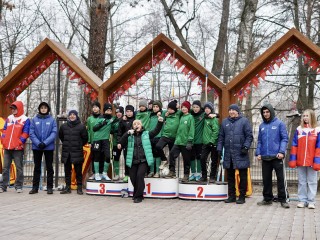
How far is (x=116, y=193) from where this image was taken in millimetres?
10703

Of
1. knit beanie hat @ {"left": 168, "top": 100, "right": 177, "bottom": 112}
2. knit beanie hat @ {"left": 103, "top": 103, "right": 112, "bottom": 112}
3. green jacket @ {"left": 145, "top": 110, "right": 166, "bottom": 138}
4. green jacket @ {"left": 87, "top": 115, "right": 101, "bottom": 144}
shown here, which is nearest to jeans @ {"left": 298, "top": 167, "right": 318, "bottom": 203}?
knit beanie hat @ {"left": 168, "top": 100, "right": 177, "bottom": 112}

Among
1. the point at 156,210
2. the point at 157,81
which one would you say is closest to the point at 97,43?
the point at 157,81

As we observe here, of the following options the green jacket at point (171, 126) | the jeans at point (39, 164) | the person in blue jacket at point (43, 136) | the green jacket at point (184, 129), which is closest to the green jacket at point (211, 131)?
the green jacket at point (184, 129)

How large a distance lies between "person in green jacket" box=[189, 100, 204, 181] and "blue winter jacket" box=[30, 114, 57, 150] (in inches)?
119

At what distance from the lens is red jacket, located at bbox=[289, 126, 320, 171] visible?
9383 millimetres

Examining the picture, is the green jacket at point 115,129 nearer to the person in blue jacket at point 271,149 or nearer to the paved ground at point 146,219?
the paved ground at point 146,219

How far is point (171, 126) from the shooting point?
1057 cm

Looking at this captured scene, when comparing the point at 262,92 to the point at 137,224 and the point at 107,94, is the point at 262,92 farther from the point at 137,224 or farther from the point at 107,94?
the point at 137,224

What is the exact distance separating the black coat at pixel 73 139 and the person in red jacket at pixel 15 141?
0.93 meters

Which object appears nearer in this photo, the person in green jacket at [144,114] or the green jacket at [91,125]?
the person in green jacket at [144,114]

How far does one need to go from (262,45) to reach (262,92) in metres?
2.80

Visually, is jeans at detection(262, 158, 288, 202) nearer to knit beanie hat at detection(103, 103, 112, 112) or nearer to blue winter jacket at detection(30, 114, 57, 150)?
knit beanie hat at detection(103, 103, 112, 112)

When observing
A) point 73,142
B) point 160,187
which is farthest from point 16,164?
point 160,187

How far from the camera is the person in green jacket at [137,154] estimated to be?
32.5 feet
